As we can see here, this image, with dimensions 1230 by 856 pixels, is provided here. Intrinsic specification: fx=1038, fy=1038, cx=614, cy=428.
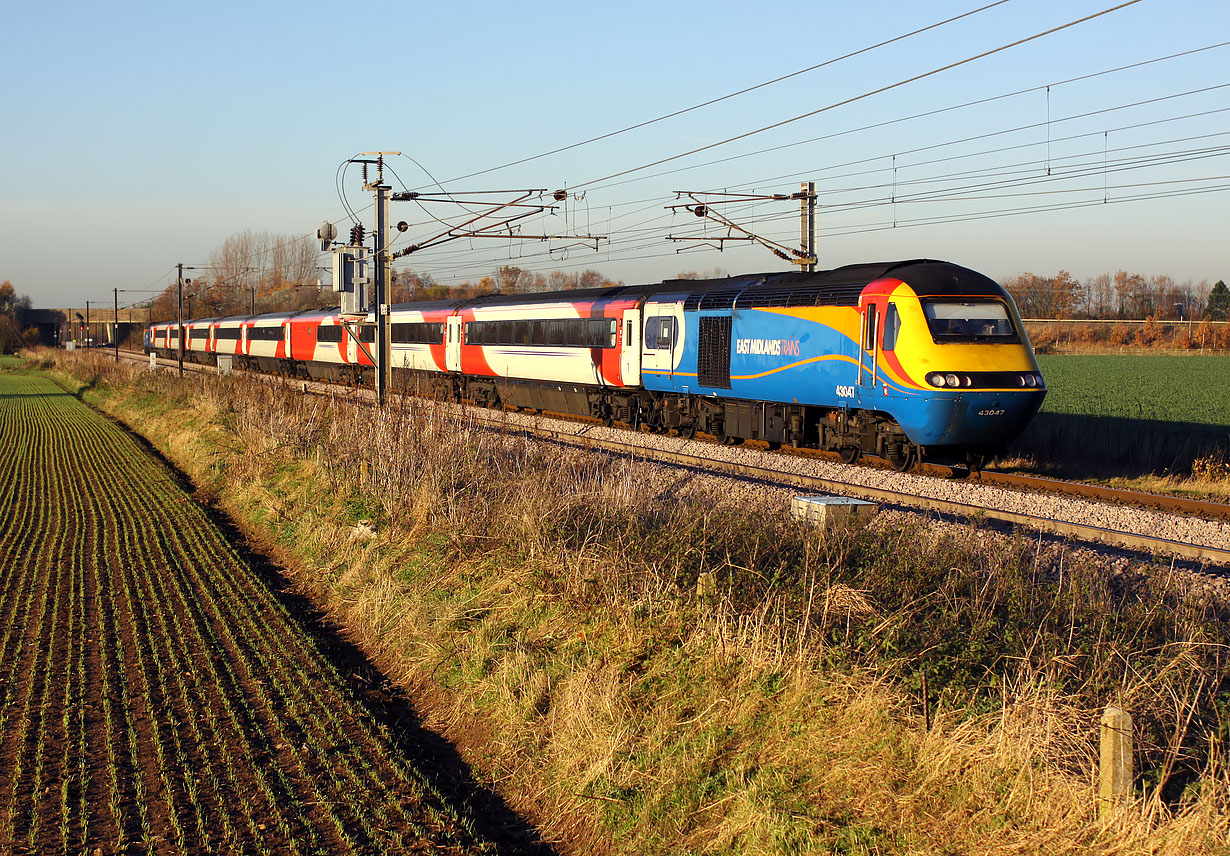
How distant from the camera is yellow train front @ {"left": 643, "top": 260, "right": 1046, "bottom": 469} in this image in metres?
15.2

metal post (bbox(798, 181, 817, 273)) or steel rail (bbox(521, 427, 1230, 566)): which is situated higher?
metal post (bbox(798, 181, 817, 273))

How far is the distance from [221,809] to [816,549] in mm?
4682

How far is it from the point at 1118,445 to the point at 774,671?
53.4 ft

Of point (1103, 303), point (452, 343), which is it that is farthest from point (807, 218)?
point (1103, 303)

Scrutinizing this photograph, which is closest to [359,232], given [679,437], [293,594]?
[679,437]

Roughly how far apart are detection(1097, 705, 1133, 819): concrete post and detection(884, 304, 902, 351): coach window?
11.7 metres

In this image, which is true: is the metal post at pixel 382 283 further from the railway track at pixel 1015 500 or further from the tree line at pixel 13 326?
the tree line at pixel 13 326

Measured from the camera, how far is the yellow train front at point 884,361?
1519 centimetres

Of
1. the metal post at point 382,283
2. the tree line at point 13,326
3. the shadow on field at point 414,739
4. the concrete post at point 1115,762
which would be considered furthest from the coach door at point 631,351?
the tree line at point 13,326

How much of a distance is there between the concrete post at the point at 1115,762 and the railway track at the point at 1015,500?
258 inches

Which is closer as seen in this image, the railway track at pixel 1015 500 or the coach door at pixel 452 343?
the railway track at pixel 1015 500

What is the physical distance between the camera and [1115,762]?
429cm

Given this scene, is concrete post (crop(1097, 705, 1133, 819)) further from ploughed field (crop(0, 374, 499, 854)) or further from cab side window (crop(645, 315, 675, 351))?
cab side window (crop(645, 315, 675, 351))

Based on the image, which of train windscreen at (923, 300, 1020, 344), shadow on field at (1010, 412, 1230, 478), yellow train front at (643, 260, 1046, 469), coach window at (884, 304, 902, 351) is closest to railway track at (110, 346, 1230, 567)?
yellow train front at (643, 260, 1046, 469)
